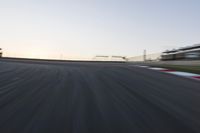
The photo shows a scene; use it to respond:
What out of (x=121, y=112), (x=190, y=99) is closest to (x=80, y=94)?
(x=121, y=112)

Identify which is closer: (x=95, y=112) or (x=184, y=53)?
(x=95, y=112)

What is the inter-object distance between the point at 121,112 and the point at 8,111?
2.06m

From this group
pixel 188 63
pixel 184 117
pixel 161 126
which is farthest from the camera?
pixel 188 63

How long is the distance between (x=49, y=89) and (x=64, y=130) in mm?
3814

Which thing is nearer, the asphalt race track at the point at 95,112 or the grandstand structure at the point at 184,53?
the asphalt race track at the point at 95,112

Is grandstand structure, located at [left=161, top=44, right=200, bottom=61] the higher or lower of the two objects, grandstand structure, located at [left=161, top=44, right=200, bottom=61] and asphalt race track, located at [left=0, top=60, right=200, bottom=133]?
the higher

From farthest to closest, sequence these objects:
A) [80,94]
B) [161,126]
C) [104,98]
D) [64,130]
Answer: [80,94]
[104,98]
[161,126]
[64,130]

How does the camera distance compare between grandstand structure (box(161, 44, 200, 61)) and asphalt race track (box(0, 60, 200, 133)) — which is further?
grandstand structure (box(161, 44, 200, 61))

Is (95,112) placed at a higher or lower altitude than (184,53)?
lower

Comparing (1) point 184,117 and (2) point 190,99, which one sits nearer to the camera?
(1) point 184,117

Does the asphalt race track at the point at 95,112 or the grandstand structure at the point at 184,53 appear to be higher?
the grandstand structure at the point at 184,53

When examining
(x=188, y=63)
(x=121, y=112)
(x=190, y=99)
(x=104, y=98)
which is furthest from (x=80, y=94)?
(x=188, y=63)

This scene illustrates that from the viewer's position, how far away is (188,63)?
27188mm

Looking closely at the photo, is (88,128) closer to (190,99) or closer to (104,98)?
(104,98)
